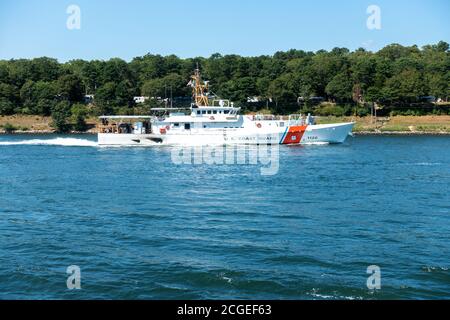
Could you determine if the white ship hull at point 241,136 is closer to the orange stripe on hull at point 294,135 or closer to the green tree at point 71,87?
the orange stripe on hull at point 294,135

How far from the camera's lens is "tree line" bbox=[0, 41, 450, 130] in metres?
105

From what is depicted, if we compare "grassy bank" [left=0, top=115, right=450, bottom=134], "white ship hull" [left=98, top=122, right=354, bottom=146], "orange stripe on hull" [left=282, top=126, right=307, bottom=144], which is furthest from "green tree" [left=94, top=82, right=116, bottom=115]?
"orange stripe on hull" [left=282, top=126, right=307, bottom=144]

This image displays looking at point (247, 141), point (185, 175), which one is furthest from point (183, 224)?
point (247, 141)

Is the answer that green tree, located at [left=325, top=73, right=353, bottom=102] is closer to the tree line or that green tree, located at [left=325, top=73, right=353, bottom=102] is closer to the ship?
the tree line

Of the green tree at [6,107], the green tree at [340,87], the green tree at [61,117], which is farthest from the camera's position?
the green tree at [6,107]

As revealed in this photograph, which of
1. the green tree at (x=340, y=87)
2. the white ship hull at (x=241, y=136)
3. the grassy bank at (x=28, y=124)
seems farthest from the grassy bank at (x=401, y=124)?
the grassy bank at (x=28, y=124)

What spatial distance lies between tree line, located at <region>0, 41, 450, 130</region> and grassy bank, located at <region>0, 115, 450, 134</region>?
8.17 feet

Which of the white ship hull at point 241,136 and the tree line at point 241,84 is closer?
the white ship hull at point 241,136

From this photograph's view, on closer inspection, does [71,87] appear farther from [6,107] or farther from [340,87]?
[340,87]

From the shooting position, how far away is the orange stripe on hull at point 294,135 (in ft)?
208

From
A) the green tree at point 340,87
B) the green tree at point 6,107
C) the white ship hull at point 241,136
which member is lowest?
the white ship hull at point 241,136

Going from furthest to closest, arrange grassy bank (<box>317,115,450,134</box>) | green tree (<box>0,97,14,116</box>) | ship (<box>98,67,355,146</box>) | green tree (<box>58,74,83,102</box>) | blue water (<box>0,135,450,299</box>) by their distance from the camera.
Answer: green tree (<box>58,74,83,102</box>)
green tree (<box>0,97,14,116</box>)
grassy bank (<box>317,115,450,134</box>)
ship (<box>98,67,355,146</box>)
blue water (<box>0,135,450,299</box>)

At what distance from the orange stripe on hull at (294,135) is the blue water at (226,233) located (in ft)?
70.6
